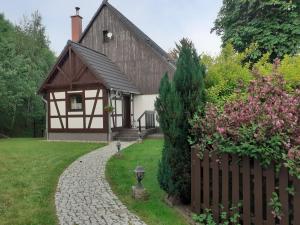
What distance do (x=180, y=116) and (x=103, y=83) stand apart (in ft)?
Answer: 37.6

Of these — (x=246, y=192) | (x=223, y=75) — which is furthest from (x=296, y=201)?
(x=223, y=75)

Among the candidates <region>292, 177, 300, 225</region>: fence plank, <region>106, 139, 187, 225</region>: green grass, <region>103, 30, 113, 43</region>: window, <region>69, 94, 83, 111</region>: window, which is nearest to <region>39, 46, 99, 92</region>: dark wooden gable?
<region>69, 94, 83, 111</region>: window

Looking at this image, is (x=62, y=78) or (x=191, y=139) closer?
(x=191, y=139)

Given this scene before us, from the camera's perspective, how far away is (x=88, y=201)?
18.0ft

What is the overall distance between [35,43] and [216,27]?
20.7 meters

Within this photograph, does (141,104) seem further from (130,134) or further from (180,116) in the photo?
(180,116)

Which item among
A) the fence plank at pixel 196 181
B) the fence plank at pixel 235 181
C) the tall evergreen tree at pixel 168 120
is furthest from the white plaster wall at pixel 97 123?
the fence plank at pixel 235 181

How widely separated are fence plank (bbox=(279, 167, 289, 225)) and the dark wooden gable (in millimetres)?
13408

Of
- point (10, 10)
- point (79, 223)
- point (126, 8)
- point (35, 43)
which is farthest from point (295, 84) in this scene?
point (10, 10)

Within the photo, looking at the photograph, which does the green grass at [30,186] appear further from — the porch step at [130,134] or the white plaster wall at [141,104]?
the white plaster wall at [141,104]

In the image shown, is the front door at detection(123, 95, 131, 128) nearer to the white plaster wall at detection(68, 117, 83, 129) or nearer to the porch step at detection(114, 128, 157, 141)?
the porch step at detection(114, 128, 157, 141)

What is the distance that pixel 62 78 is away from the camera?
17.4 m

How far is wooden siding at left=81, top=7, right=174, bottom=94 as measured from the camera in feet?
64.0

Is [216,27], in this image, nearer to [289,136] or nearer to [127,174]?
[127,174]
